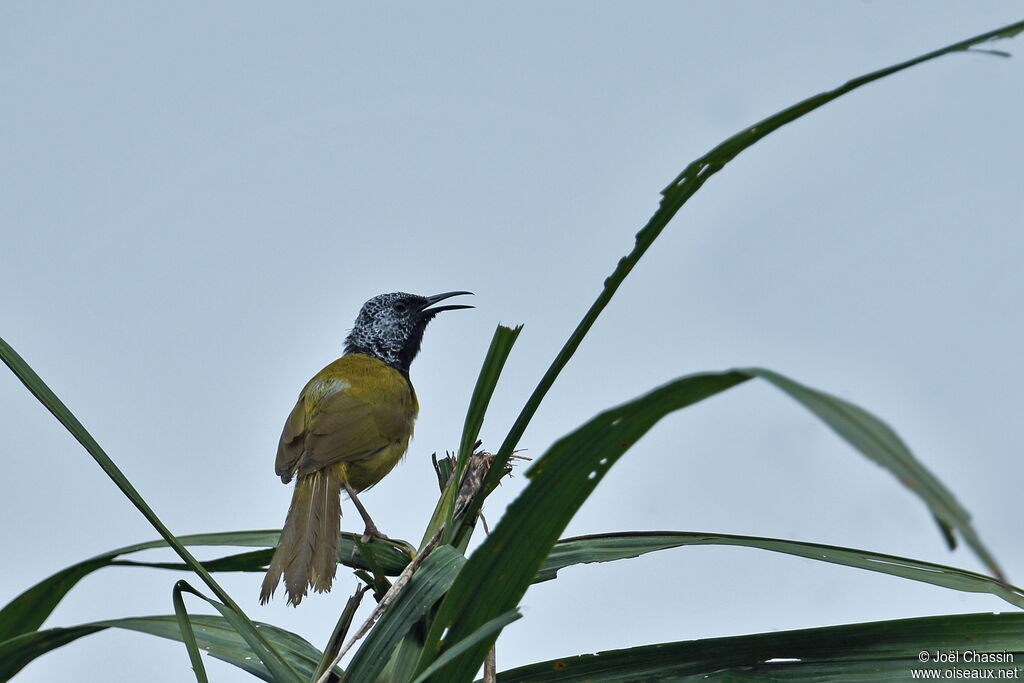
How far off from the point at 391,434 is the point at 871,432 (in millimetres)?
3681

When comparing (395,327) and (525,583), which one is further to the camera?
(395,327)

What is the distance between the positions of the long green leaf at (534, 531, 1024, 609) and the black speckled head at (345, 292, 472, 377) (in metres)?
3.56

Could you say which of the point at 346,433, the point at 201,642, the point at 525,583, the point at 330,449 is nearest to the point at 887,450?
the point at 525,583

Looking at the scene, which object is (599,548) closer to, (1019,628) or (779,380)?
(1019,628)

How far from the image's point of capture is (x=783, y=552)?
2105 millimetres

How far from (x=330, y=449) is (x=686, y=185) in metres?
2.63

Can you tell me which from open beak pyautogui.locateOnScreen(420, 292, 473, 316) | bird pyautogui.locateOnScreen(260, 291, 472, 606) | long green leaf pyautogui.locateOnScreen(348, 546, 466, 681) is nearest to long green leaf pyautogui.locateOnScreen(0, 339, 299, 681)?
long green leaf pyautogui.locateOnScreen(348, 546, 466, 681)

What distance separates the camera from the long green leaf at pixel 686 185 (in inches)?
52.5

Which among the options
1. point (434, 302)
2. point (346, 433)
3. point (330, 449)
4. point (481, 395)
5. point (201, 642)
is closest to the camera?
point (481, 395)

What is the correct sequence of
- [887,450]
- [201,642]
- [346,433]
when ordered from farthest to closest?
[346,433] < [201,642] < [887,450]

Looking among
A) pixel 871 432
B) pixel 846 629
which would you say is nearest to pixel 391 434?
pixel 846 629

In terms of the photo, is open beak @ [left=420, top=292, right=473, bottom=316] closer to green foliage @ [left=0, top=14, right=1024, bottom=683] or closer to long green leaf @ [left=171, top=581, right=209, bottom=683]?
green foliage @ [left=0, top=14, right=1024, bottom=683]

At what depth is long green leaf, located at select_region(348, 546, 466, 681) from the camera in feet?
6.28

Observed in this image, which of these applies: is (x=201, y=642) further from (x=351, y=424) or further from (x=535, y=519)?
(x=351, y=424)
